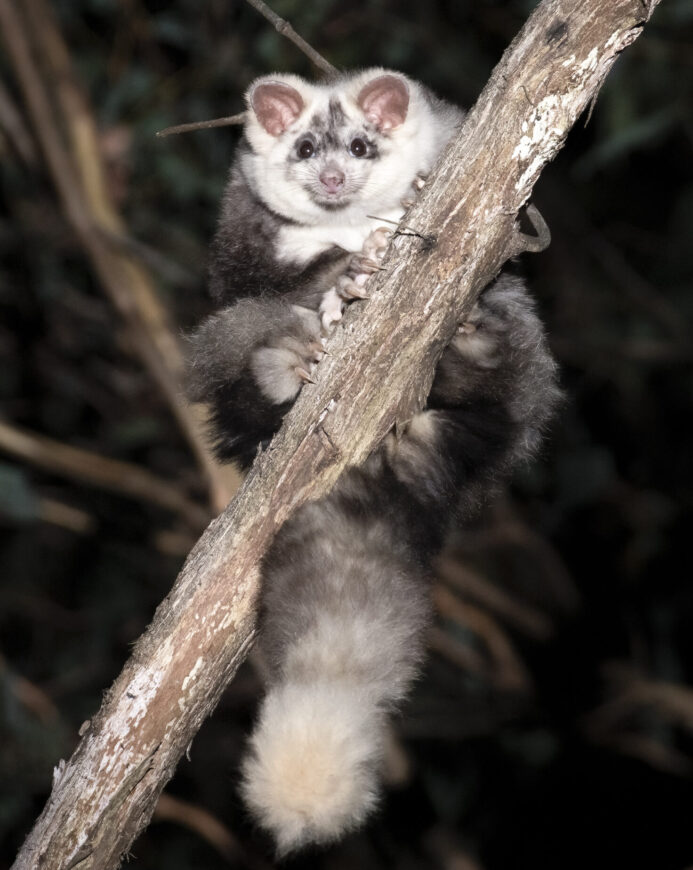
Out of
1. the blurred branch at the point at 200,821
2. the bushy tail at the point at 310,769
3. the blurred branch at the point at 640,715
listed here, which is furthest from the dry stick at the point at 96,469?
the bushy tail at the point at 310,769

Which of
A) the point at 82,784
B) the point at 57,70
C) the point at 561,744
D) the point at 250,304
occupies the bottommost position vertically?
the point at 561,744

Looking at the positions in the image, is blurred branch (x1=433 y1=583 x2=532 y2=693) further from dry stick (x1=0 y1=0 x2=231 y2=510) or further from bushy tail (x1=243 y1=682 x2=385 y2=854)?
bushy tail (x1=243 y1=682 x2=385 y2=854)

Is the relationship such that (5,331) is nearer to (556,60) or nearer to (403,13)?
(403,13)

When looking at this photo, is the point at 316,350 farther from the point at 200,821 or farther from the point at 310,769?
the point at 200,821

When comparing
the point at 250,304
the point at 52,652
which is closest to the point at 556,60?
the point at 250,304

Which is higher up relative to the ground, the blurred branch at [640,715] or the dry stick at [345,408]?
the dry stick at [345,408]

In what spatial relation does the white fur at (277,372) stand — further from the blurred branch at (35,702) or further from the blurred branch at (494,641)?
the blurred branch at (494,641)
